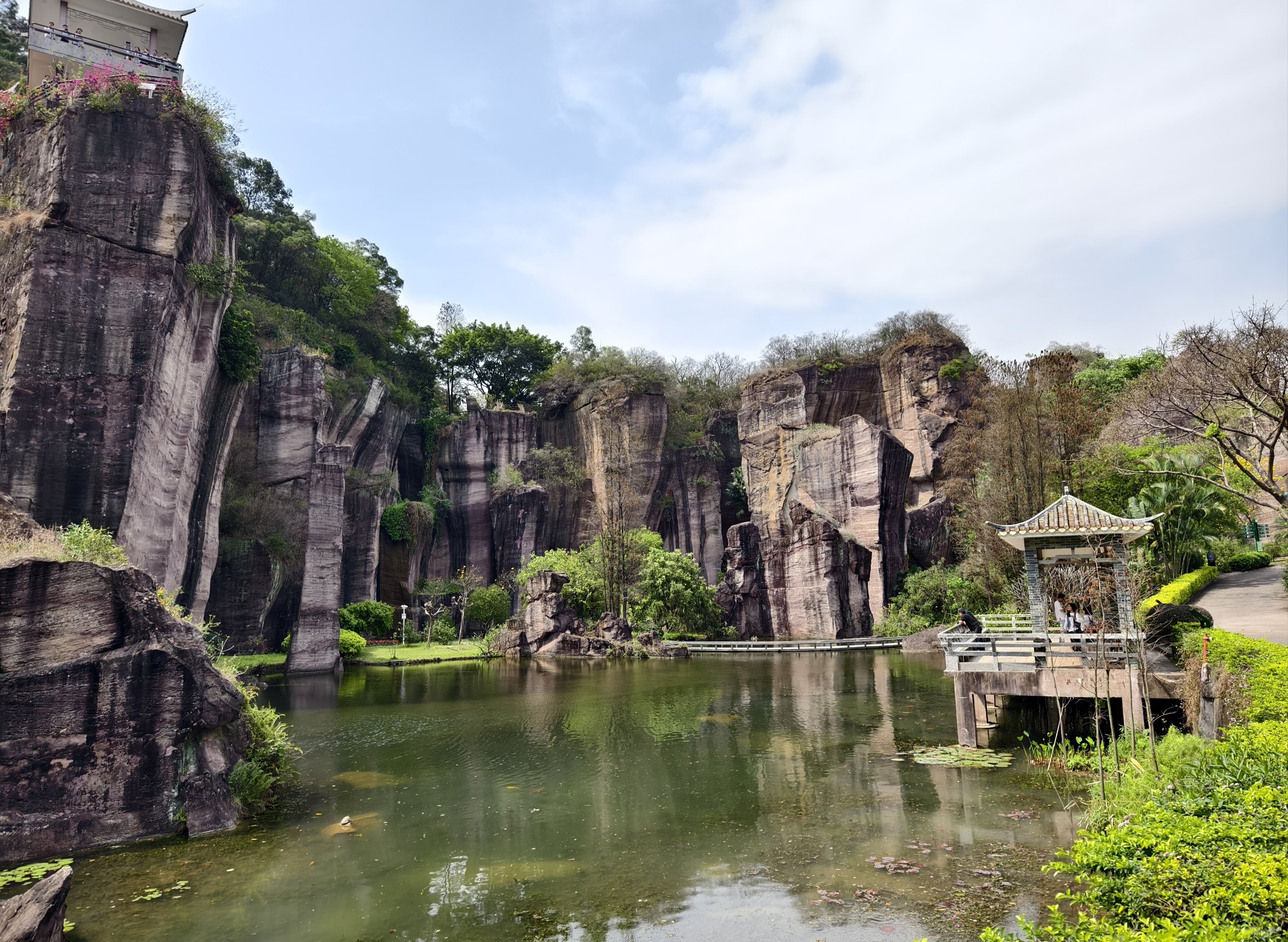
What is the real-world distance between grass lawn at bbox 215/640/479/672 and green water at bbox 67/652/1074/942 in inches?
500

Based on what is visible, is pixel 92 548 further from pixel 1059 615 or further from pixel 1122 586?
pixel 1059 615

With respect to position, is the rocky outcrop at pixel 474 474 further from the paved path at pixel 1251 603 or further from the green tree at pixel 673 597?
the paved path at pixel 1251 603

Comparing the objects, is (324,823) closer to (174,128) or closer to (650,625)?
(174,128)

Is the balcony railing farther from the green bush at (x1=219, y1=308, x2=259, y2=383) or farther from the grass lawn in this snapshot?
the grass lawn

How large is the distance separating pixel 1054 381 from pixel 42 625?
26963 mm

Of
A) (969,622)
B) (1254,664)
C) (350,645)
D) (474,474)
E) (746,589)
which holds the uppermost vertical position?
(474,474)

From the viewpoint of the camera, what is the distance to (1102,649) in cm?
941

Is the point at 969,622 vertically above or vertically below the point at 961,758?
above

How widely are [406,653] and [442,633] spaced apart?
4.76 meters

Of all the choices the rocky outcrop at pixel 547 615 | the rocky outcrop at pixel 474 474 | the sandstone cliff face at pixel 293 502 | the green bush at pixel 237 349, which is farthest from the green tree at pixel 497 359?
the green bush at pixel 237 349

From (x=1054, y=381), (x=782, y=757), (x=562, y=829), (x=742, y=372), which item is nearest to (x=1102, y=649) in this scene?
(x=782, y=757)

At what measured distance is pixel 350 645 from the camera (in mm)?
31016

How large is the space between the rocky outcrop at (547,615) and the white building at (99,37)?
74.5 feet

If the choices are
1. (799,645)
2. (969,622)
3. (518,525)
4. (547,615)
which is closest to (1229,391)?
(969,622)
